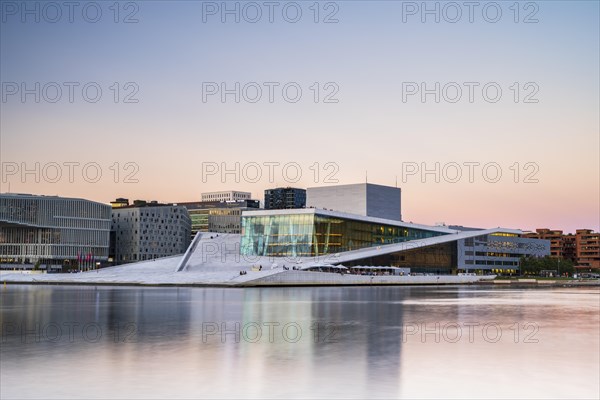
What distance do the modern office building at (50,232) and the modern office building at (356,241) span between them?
5370 centimetres

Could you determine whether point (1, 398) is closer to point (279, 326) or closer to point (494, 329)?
point (279, 326)

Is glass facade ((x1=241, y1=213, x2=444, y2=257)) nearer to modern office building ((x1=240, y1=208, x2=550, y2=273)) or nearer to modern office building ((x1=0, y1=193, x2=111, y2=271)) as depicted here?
modern office building ((x1=240, y1=208, x2=550, y2=273))

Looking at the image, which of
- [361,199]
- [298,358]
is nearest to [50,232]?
[361,199]

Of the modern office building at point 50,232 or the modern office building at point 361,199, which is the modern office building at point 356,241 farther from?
the modern office building at point 50,232

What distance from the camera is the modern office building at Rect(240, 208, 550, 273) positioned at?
105 m

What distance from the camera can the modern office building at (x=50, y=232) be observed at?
488ft

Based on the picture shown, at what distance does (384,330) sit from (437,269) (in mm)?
105067

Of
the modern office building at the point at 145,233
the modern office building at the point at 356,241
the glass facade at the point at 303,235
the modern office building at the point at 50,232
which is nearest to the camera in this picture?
the glass facade at the point at 303,235

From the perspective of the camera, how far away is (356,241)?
365ft

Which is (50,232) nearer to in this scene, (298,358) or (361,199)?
(361,199)

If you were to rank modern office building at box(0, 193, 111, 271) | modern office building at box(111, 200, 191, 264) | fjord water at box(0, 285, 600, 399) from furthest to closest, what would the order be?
modern office building at box(111, 200, 191, 264) → modern office building at box(0, 193, 111, 271) → fjord water at box(0, 285, 600, 399)

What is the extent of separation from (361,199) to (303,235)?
5466 centimetres

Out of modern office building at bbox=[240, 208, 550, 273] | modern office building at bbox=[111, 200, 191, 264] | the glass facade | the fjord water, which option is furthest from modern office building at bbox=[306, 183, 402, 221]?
the fjord water

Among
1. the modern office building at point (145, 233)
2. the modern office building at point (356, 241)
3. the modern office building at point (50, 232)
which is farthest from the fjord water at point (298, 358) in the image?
the modern office building at point (145, 233)
